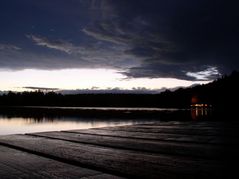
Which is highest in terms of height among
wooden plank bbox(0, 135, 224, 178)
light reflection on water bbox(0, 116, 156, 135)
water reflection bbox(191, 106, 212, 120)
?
wooden plank bbox(0, 135, 224, 178)

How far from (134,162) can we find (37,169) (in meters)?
0.62

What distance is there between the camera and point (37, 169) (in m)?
1.65

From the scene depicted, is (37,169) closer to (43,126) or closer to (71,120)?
(43,126)

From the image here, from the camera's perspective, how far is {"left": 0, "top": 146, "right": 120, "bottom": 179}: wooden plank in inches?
59.7

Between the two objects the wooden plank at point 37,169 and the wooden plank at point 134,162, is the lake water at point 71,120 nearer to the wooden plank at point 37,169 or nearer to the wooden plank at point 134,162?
the wooden plank at point 134,162

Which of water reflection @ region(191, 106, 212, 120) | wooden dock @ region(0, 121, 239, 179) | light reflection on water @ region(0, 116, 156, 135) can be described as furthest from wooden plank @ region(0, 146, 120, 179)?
light reflection on water @ region(0, 116, 156, 135)

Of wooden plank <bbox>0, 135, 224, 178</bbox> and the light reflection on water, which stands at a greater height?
wooden plank <bbox>0, 135, 224, 178</bbox>

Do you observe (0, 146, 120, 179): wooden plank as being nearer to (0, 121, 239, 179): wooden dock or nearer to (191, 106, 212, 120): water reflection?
(0, 121, 239, 179): wooden dock

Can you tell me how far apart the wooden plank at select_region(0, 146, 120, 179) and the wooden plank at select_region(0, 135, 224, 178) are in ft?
0.32

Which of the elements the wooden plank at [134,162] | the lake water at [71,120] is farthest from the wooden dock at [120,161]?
the lake water at [71,120]

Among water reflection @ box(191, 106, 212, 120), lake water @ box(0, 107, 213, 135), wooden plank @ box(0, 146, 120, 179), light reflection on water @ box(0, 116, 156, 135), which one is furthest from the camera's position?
light reflection on water @ box(0, 116, 156, 135)

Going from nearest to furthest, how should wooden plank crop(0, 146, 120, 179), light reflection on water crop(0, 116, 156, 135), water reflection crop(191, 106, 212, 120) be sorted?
wooden plank crop(0, 146, 120, 179) < water reflection crop(191, 106, 212, 120) < light reflection on water crop(0, 116, 156, 135)

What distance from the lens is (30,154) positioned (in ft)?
7.09

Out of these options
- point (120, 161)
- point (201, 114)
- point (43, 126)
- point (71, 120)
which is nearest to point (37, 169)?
point (120, 161)
